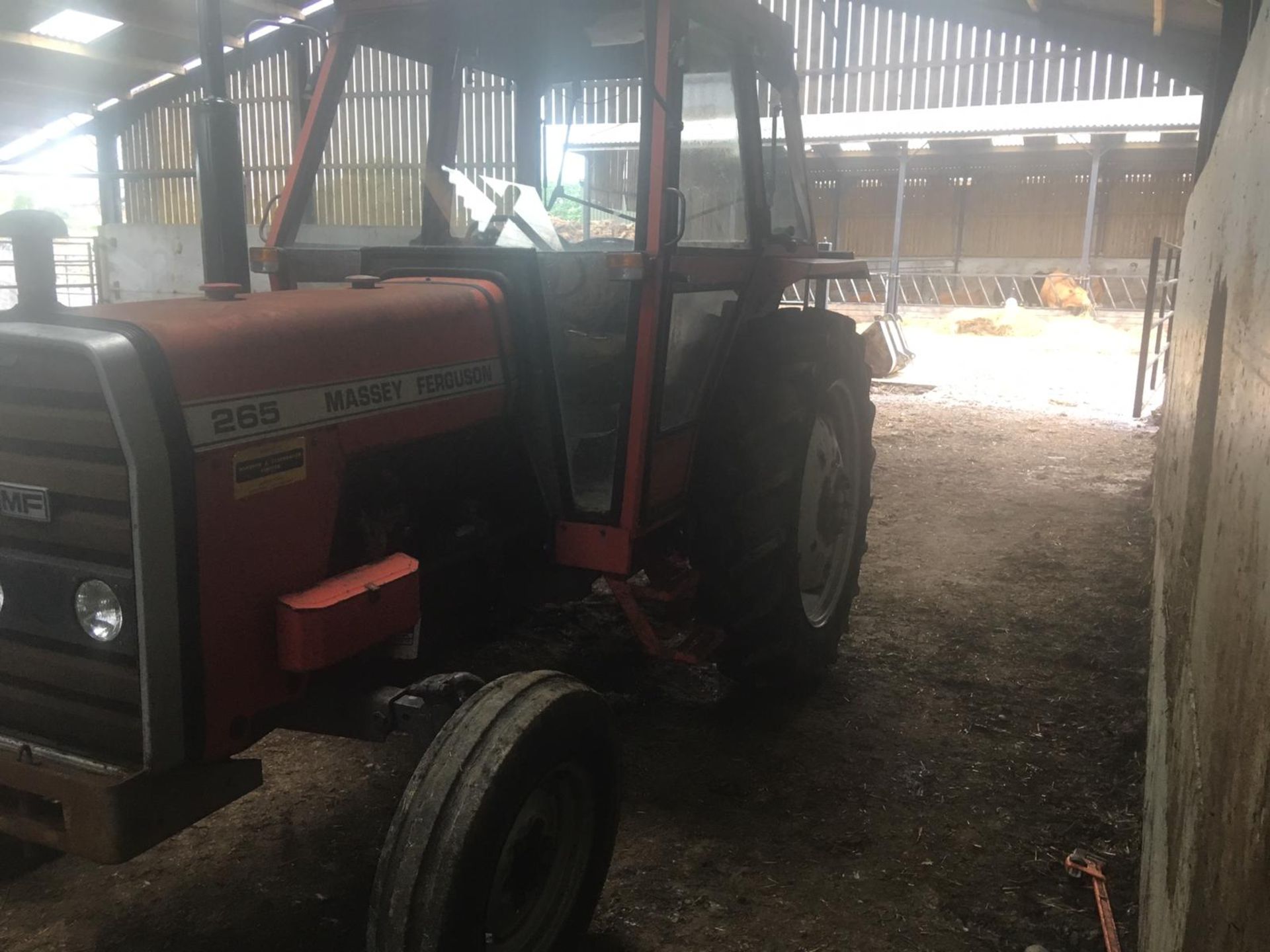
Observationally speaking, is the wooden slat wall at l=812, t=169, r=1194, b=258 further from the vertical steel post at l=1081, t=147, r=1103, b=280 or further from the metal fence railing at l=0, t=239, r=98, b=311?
the metal fence railing at l=0, t=239, r=98, b=311

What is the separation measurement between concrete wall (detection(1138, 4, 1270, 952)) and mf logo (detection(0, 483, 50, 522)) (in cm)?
177

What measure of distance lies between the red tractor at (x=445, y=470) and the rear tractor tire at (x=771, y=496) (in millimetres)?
11

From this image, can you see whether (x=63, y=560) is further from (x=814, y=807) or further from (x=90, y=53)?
(x=90, y=53)

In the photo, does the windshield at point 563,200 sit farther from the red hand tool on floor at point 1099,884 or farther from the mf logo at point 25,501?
the red hand tool on floor at point 1099,884

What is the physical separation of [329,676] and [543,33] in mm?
2120

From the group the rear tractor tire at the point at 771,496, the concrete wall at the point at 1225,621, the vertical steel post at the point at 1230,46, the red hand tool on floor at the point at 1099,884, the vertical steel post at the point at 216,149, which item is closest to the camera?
the concrete wall at the point at 1225,621

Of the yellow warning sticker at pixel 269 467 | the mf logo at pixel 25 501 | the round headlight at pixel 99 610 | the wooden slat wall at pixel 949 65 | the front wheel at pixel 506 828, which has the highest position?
the wooden slat wall at pixel 949 65

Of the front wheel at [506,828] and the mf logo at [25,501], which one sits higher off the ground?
the mf logo at [25,501]

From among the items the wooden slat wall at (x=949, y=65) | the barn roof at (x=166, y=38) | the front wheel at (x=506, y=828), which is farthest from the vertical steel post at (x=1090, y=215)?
the front wheel at (x=506, y=828)

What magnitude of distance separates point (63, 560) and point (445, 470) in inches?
32.8

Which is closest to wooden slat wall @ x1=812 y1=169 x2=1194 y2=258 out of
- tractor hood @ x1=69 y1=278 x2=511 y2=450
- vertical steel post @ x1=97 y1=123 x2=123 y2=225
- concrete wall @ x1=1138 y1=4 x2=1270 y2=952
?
vertical steel post @ x1=97 y1=123 x2=123 y2=225

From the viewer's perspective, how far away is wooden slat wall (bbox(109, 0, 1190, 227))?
25.5 feet

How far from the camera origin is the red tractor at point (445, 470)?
5.60 feet

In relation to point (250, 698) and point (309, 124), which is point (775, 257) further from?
point (250, 698)
